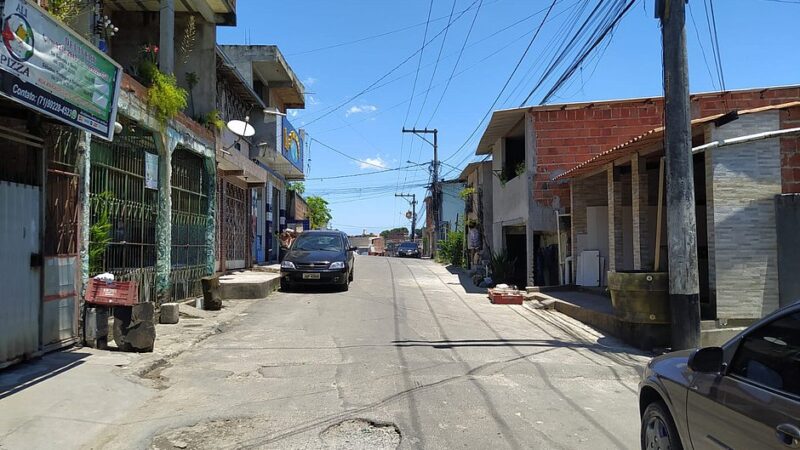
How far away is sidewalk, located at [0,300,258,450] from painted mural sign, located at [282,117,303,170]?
613 inches

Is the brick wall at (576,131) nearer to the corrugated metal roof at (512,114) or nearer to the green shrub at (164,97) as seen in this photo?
the corrugated metal roof at (512,114)

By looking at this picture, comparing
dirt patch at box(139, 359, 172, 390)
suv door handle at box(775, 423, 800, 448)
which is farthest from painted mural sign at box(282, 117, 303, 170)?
suv door handle at box(775, 423, 800, 448)

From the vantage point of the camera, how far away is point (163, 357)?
7402mm

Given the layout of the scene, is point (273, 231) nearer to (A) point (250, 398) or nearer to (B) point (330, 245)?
(B) point (330, 245)

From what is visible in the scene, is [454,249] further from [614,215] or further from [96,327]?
[96,327]

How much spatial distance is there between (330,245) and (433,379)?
971 cm

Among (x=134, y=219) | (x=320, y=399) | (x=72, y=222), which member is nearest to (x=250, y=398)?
(x=320, y=399)

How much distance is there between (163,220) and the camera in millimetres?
10703

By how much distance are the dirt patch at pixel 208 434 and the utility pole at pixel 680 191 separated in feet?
21.1

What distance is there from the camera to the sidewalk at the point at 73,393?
15.1 ft

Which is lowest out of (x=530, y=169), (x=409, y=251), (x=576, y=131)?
(x=409, y=251)

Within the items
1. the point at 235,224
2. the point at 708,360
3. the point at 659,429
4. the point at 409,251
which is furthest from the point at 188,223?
the point at 409,251

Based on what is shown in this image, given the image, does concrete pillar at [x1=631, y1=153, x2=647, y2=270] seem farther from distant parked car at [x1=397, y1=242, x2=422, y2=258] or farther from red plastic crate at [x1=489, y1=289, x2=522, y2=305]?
distant parked car at [x1=397, y1=242, x2=422, y2=258]

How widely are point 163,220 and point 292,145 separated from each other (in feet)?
46.3
